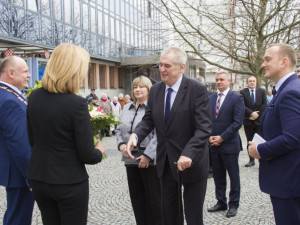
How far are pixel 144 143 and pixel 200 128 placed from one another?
113 centimetres

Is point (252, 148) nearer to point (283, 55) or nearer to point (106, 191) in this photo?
point (283, 55)

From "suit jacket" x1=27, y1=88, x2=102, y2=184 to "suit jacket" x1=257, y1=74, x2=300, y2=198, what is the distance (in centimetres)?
145

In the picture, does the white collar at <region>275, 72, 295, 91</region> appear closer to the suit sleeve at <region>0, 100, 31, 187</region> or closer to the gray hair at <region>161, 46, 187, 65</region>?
the gray hair at <region>161, 46, 187, 65</region>

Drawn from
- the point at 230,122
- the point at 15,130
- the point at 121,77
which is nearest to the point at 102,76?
the point at 121,77

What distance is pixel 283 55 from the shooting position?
2613mm

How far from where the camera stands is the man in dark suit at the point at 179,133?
9.84ft

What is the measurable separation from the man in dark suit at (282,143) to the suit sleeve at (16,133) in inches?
80.2

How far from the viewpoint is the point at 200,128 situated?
2.93 meters

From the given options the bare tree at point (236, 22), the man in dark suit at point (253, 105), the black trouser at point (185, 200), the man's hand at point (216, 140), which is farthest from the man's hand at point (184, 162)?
the bare tree at point (236, 22)

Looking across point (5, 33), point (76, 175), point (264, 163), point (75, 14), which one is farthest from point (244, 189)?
point (75, 14)

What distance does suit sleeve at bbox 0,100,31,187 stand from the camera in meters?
2.84

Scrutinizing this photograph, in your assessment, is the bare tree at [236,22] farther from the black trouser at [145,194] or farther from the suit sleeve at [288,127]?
the suit sleeve at [288,127]

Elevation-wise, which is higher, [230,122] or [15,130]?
[15,130]

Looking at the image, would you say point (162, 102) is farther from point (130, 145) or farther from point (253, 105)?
point (253, 105)
